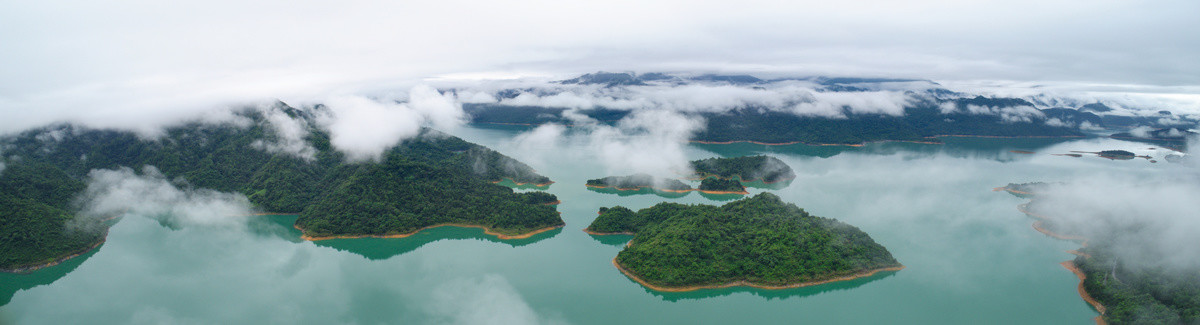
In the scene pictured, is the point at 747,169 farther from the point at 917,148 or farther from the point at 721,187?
the point at 917,148

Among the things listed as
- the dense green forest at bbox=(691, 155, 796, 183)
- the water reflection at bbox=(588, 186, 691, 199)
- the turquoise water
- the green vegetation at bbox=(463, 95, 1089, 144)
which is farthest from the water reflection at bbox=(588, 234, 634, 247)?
the green vegetation at bbox=(463, 95, 1089, 144)

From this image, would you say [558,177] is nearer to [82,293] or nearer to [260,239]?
[260,239]

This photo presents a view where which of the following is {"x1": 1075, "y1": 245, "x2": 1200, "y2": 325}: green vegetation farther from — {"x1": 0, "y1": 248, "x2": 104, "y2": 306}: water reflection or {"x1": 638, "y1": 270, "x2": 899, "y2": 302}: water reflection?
{"x1": 0, "y1": 248, "x2": 104, "y2": 306}: water reflection

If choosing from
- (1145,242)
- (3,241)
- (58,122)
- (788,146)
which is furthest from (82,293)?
(788,146)

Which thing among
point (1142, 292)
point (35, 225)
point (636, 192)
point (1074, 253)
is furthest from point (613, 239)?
point (35, 225)

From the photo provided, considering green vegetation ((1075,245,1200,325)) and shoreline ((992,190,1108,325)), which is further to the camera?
shoreline ((992,190,1108,325))

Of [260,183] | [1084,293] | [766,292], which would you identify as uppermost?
[260,183]

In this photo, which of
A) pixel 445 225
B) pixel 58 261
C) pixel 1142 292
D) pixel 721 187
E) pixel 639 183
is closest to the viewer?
pixel 1142 292
